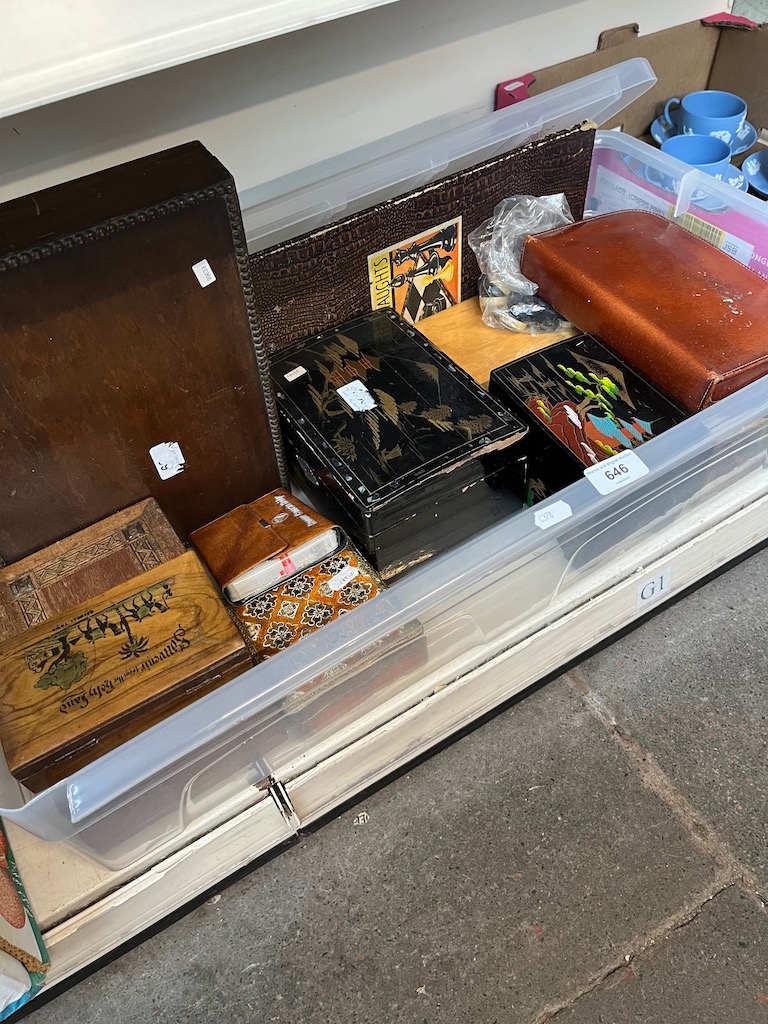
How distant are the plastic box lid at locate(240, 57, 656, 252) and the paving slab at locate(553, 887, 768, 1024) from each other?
79cm

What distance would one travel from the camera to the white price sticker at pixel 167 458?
71cm

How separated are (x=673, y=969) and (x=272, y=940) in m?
0.36

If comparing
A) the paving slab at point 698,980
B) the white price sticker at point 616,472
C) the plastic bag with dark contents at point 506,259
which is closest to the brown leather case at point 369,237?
the plastic bag with dark contents at point 506,259

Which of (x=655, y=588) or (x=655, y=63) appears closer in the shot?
(x=655, y=588)

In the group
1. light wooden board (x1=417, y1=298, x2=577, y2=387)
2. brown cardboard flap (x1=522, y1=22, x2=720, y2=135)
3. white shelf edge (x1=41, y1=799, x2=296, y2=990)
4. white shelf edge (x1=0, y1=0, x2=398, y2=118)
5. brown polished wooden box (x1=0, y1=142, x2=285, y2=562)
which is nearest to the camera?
white shelf edge (x1=0, y1=0, x2=398, y2=118)

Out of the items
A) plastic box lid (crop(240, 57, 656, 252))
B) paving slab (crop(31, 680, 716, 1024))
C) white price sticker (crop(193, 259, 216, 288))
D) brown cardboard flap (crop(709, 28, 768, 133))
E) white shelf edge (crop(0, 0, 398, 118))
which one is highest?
white shelf edge (crop(0, 0, 398, 118))

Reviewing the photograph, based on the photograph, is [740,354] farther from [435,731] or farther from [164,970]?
[164,970]

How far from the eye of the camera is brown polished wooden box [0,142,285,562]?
553mm

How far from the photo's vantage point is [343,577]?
2.35 feet

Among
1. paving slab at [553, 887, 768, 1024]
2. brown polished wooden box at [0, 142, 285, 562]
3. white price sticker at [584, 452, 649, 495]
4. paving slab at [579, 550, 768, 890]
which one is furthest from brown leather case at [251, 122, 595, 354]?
paving slab at [553, 887, 768, 1024]

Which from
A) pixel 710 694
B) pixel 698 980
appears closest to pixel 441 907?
pixel 698 980

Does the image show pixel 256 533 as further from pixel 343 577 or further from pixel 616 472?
pixel 616 472

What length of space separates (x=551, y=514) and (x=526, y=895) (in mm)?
360

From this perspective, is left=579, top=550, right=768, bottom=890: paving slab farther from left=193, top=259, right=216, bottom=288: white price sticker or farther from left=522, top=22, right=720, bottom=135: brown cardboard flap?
left=522, top=22, right=720, bottom=135: brown cardboard flap
